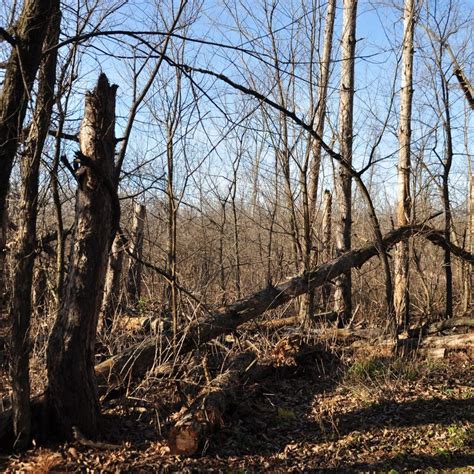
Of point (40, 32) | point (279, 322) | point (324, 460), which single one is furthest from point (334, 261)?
point (40, 32)

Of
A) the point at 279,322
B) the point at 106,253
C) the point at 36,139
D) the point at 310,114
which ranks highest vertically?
the point at 310,114

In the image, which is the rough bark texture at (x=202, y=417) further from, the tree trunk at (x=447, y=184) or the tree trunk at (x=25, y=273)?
the tree trunk at (x=447, y=184)

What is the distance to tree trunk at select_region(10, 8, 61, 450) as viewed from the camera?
150 inches

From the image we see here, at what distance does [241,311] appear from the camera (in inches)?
266

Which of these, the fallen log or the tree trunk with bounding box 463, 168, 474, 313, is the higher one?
the tree trunk with bounding box 463, 168, 474, 313

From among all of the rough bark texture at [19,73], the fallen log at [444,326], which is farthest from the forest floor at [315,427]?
the rough bark texture at [19,73]

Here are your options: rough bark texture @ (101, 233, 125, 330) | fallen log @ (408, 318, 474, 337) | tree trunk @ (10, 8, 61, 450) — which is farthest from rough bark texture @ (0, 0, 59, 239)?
fallen log @ (408, 318, 474, 337)

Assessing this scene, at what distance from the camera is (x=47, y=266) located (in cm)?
556

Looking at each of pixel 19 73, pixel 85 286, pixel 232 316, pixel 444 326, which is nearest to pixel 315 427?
pixel 232 316

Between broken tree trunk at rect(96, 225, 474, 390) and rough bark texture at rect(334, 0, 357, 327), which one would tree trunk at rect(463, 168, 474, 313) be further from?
rough bark texture at rect(334, 0, 357, 327)

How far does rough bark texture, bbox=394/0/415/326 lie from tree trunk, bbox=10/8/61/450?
672 cm

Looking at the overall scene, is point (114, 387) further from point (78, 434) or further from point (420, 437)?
point (420, 437)

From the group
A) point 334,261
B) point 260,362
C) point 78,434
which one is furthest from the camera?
point 334,261

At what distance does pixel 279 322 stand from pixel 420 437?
369cm
